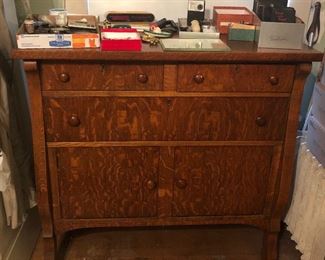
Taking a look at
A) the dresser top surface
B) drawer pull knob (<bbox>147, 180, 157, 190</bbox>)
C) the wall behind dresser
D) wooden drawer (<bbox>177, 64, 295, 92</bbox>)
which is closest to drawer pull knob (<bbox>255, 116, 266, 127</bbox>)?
wooden drawer (<bbox>177, 64, 295, 92</bbox>)

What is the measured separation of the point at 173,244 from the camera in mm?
1900

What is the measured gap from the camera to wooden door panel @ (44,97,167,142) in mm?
1419

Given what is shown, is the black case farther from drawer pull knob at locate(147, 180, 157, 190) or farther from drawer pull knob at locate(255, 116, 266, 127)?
drawer pull knob at locate(147, 180, 157, 190)

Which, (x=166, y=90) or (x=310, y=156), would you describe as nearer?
(x=166, y=90)

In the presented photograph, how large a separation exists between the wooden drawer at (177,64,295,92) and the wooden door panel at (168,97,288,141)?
1.7 inches

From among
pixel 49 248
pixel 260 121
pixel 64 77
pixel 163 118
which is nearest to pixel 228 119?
pixel 260 121

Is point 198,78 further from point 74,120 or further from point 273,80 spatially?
point 74,120

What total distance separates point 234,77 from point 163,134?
0.31 meters

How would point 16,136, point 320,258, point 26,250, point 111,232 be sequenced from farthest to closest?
point 111,232 < point 26,250 < point 16,136 < point 320,258

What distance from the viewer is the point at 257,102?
4.81 feet

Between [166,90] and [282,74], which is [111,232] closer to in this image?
[166,90]

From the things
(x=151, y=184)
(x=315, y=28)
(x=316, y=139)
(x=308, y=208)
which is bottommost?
(x=308, y=208)

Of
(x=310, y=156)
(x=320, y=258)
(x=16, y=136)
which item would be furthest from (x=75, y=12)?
(x=320, y=258)

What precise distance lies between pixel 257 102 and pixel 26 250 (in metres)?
1.13
